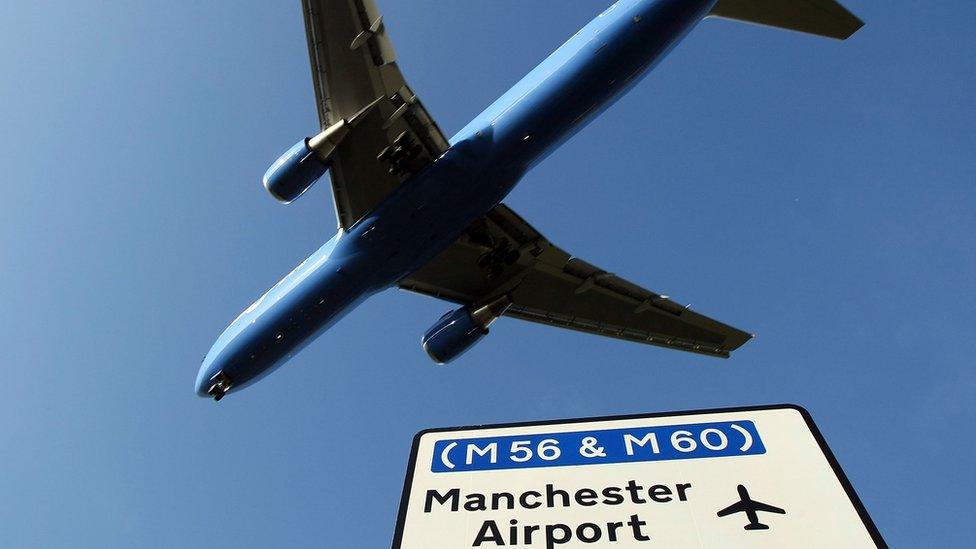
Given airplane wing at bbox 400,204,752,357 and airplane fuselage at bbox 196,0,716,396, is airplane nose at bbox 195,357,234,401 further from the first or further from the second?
airplane wing at bbox 400,204,752,357

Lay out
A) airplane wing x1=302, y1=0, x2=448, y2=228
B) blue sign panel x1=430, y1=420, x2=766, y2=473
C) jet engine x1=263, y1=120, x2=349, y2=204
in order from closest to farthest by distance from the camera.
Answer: blue sign panel x1=430, y1=420, x2=766, y2=473 → airplane wing x1=302, y1=0, x2=448, y2=228 → jet engine x1=263, y1=120, x2=349, y2=204

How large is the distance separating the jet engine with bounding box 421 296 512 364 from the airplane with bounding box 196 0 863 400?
46 millimetres

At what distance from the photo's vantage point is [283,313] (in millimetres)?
20000

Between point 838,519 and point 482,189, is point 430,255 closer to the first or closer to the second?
point 482,189

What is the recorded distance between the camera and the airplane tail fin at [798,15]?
60.5 ft

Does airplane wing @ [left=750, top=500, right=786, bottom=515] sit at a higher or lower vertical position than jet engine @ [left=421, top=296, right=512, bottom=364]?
lower

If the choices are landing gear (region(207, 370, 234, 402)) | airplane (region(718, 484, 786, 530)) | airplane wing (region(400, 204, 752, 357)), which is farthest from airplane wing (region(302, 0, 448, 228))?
airplane (region(718, 484, 786, 530))

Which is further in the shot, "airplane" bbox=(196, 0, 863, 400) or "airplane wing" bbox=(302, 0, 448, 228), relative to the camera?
Result: "airplane" bbox=(196, 0, 863, 400)

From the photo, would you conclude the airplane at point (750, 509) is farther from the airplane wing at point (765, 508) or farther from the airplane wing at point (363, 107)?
the airplane wing at point (363, 107)

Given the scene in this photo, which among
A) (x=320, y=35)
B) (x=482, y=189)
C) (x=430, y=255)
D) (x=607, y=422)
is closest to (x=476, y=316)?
(x=430, y=255)

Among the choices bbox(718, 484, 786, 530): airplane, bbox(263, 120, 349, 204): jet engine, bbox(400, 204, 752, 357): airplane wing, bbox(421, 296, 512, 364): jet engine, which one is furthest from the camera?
bbox(400, 204, 752, 357): airplane wing

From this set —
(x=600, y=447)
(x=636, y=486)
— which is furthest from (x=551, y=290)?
(x=636, y=486)

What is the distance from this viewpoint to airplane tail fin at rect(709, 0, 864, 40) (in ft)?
60.5

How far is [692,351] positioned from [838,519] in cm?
2245
